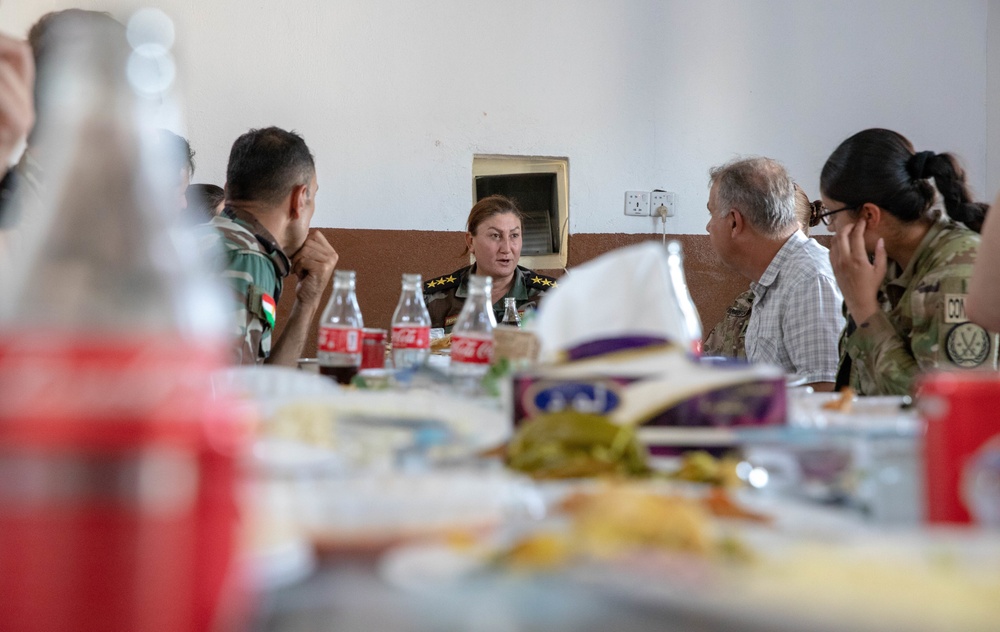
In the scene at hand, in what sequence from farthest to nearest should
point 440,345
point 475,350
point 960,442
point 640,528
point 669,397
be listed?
point 440,345
point 475,350
point 669,397
point 960,442
point 640,528

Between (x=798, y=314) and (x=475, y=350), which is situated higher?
(x=798, y=314)

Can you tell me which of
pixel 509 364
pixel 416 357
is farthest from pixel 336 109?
pixel 509 364

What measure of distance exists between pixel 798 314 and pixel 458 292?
1.66 meters

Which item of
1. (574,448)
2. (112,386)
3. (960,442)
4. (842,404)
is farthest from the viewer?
(842,404)

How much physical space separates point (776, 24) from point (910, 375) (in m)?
3.18

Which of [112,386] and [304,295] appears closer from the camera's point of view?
[112,386]

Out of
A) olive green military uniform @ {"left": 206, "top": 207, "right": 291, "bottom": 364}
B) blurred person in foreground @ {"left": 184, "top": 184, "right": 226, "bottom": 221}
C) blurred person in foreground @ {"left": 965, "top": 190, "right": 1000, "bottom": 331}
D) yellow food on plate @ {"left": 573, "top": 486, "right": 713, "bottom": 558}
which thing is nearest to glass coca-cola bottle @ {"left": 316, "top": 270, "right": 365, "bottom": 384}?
A: olive green military uniform @ {"left": 206, "top": 207, "right": 291, "bottom": 364}

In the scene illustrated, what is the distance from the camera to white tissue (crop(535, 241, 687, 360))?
89cm

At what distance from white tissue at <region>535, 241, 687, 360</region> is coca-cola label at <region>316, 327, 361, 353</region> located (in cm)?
83

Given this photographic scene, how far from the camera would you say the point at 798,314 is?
9.16 ft

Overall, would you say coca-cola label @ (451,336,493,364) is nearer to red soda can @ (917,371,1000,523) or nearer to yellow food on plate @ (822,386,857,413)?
yellow food on plate @ (822,386,857,413)

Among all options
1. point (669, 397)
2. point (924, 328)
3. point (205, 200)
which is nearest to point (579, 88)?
point (205, 200)

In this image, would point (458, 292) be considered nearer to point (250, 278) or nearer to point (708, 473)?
point (250, 278)

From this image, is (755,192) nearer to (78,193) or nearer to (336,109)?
(336,109)
